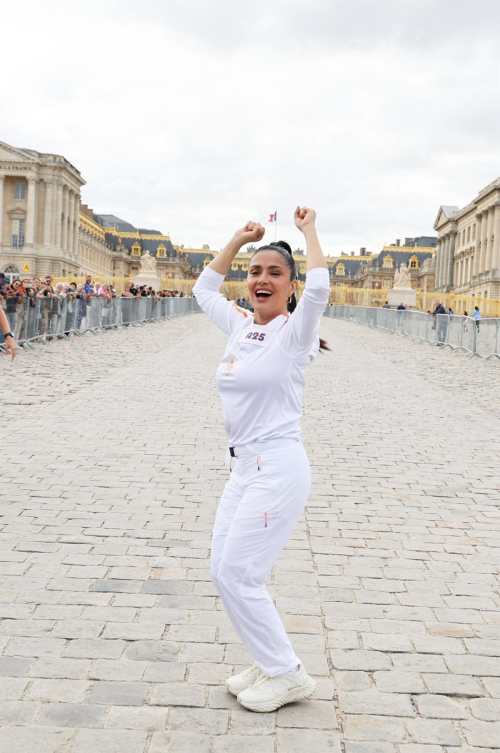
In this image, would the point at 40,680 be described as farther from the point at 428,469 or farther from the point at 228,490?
the point at 428,469

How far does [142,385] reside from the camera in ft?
44.2

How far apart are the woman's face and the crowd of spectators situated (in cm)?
1502

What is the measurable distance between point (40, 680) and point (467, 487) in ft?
14.8

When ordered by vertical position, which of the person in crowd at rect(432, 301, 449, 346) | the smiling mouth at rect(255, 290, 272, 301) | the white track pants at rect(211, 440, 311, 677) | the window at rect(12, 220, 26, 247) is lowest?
the white track pants at rect(211, 440, 311, 677)

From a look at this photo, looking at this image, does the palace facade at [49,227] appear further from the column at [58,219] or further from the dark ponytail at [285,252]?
the dark ponytail at [285,252]

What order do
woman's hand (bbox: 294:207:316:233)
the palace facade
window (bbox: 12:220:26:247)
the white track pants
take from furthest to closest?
window (bbox: 12:220:26:247) < the palace facade < woman's hand (bbox: 294:207:316:233) < the white track pants

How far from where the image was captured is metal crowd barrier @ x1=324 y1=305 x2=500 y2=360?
76.3 ft

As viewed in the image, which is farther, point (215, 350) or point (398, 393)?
point (215, 350)

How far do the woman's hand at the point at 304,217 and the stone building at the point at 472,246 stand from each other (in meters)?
85.3

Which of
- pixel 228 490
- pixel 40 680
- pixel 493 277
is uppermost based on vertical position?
pixel 493 277

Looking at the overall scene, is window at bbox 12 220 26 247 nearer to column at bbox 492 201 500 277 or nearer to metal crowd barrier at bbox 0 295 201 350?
column at bbox 492 201 500 277

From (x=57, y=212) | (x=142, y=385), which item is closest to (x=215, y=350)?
(x=142, y=385)

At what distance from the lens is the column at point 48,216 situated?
92375 mm

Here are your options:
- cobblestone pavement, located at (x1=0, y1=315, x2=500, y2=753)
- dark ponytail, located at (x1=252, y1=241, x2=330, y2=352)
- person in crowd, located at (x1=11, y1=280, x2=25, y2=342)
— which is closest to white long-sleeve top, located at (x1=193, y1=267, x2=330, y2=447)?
dark ponytail, located at (x1=252, y1=241, x2=330, y2=352)
